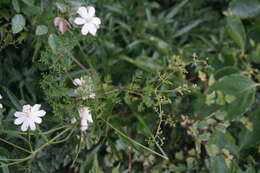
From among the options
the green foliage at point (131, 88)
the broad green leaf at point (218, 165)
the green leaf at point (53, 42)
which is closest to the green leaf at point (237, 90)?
the green foliage at point (131, 88)

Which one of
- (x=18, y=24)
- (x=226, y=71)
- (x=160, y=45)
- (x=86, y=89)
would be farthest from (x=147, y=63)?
(x=18, y=24)

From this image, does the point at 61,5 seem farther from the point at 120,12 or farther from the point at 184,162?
the point at 184,162

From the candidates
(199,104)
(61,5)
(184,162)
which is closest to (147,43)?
(199,104)

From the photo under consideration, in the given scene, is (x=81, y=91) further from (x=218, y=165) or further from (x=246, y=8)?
(x=246, y=8)

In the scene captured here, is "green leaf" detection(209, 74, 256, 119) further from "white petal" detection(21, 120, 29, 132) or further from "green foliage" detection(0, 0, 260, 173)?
"white petal" detection(21, 120, 29, 132)

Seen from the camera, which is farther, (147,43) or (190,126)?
(147,43)

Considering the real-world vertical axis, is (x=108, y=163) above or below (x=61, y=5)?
below

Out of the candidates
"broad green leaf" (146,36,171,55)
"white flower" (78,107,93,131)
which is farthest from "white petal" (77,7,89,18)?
"broad green leaf" (146,36,171,55)
